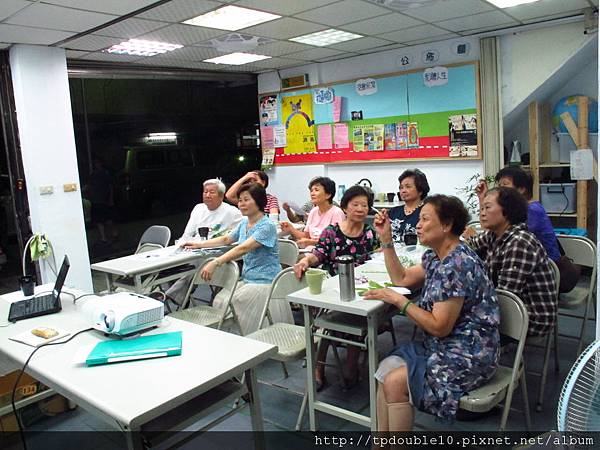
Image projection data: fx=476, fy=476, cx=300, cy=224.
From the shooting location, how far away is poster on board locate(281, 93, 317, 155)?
653 centimetres

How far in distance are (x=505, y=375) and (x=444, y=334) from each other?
0.38m

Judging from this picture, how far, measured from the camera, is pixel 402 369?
2.03 m

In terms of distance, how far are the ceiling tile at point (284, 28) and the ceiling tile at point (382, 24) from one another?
0.32 meters

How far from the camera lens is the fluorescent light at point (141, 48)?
4624mm

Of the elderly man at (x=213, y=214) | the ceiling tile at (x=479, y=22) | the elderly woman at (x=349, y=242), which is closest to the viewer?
the elderly woman at (x=349, y=242)

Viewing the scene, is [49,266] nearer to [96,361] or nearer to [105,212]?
[105,212]

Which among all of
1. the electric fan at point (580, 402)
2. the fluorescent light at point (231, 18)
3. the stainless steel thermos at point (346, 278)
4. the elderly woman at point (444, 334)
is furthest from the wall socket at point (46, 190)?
the electric fan at point (580, 402)

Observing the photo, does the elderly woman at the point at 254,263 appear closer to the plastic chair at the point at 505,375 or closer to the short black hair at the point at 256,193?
the short black hair at the point at 256,193

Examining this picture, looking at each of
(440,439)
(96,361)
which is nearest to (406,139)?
(440,439)

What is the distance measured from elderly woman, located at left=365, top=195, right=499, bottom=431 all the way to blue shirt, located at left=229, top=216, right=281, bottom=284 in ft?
4.37

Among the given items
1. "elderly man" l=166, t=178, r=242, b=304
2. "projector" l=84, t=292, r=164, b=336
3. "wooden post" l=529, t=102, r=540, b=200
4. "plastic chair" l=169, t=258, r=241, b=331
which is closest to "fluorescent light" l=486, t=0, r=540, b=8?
"wooden post" l=529, t=102, r=540, b=200

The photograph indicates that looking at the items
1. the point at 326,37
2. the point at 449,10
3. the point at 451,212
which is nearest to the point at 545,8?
the point at 449,10

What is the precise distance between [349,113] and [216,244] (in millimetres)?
3112

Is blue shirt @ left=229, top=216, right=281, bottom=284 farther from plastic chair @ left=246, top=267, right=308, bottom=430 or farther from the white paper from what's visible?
the white paper
